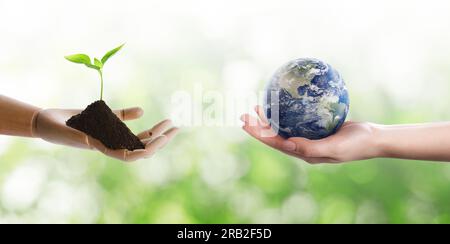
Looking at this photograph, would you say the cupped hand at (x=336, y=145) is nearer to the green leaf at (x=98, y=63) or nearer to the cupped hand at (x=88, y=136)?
the cupped hand at (x=88, y=136)

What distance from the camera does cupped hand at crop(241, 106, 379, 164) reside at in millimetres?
2951

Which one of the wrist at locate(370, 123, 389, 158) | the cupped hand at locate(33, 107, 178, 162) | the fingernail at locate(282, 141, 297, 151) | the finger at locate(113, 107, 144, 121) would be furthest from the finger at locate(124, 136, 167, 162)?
the wrist at locate(370, 123, 389, 158)

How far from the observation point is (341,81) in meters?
3.13

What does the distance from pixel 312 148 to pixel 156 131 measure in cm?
110

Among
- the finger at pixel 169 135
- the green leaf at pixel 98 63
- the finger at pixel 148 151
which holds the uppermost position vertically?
the green leaf at pixel 98 63

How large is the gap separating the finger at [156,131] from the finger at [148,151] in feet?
0.78

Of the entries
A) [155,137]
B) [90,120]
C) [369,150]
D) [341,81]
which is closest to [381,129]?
[369,150]

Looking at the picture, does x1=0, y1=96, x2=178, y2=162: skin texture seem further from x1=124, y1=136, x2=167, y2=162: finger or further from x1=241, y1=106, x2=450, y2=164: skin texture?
x1=241, y1=106, x2=450, y2=164: skin texture

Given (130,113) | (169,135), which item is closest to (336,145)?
(169,135)

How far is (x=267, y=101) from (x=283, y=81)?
0.52 feet

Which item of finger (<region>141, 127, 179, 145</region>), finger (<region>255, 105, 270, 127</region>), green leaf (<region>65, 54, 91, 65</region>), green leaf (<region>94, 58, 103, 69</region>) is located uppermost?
green leaf (<region>65, 54, 91, 65</region>)

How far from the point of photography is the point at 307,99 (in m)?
2.99

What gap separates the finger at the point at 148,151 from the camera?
3.12 m

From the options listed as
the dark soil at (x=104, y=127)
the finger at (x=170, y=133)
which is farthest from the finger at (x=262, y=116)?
the dark soil at (x=104, y=127)
